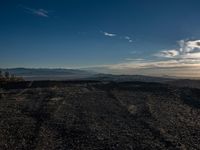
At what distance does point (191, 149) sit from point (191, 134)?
3.26 meters

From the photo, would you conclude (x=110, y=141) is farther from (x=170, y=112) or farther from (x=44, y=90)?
(x=44, y=90)

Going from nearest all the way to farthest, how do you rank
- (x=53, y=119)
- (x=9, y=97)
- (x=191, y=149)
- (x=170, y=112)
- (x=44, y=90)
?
(x=191, y=149) → (x=53, y=119) → (x=170, y=112) → (x=9, y=97) → (x=44, y=90)

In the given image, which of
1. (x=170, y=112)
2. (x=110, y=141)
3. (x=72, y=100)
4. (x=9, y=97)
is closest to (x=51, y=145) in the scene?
(x=110, y=141)

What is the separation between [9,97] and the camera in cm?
3719

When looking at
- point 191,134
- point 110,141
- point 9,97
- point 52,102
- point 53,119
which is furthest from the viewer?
point 9,97

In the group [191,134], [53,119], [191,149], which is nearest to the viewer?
[191,149]

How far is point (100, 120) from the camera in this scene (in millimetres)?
24734

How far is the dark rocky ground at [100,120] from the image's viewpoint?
62.0ft

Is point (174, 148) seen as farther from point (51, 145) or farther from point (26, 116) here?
point (26, 116)

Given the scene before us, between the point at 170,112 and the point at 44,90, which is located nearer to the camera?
the point at 170,112

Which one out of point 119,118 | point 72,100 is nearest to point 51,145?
point 119,118

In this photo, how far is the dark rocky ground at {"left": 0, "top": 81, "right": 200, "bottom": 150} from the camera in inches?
744

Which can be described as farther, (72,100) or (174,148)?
(72,100)

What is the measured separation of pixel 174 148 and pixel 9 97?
23807 millimetres
